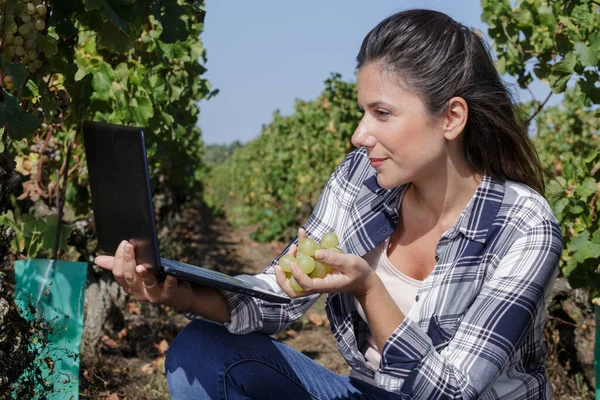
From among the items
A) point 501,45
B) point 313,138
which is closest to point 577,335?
point 501,45

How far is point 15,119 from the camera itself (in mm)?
2100

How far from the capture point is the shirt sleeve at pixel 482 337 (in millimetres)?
1798

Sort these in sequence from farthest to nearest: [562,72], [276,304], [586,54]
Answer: [562,72], [586,54], [276,304]

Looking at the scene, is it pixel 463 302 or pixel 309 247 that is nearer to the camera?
pixel 309 247

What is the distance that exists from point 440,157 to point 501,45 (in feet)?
8.24

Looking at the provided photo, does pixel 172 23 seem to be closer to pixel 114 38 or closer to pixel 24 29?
pixel 114 38

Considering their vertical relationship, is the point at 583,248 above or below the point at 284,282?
below

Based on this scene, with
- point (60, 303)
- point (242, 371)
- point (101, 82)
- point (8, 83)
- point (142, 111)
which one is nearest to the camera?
point (242, 371)

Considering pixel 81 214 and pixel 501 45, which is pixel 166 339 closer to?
pixel 81 214

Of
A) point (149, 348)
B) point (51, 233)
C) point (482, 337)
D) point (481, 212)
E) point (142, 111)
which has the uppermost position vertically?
point (142, 111)

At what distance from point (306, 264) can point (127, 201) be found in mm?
439

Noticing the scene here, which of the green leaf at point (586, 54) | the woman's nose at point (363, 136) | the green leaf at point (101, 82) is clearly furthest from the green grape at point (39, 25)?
the green leaf at point (586, 54)

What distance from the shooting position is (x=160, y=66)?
14.1ft

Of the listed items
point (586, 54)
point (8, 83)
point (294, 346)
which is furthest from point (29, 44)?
point (294, 346)
